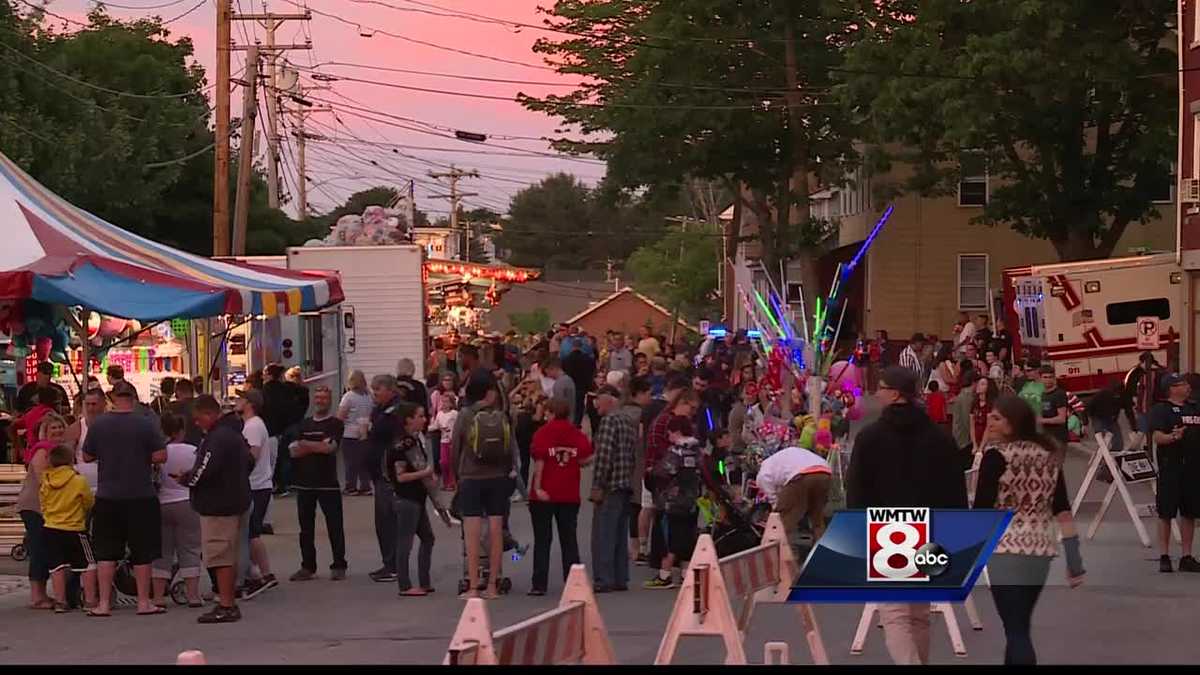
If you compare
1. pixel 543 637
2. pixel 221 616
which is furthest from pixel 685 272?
pixel 543 637

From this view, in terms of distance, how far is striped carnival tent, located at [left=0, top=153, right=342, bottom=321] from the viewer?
17391 mm

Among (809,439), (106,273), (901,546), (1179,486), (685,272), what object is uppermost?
(685,272)

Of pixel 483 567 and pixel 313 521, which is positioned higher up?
pixel 313 521

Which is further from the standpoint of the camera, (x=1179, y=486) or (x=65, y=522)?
(x=1179, y=486)

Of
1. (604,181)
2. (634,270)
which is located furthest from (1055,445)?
(634,270)

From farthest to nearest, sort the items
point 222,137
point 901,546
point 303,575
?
point 222,137, point 303,575, point 901,546

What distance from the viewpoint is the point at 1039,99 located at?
35656 mm

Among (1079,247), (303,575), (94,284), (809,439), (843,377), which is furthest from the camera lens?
(1079,247)

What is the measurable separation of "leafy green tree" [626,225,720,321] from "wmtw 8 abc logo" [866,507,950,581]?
83.7 meters

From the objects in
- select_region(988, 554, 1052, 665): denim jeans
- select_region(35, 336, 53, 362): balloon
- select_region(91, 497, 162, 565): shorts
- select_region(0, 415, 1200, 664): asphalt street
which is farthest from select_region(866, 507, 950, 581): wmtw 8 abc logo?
select_region(35, 336, 53, 362): balloon

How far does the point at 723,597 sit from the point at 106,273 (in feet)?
33.1

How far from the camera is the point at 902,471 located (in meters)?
9.45

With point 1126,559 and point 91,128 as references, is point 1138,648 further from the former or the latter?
point 91,128

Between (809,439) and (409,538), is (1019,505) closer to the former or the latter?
(809,439)
